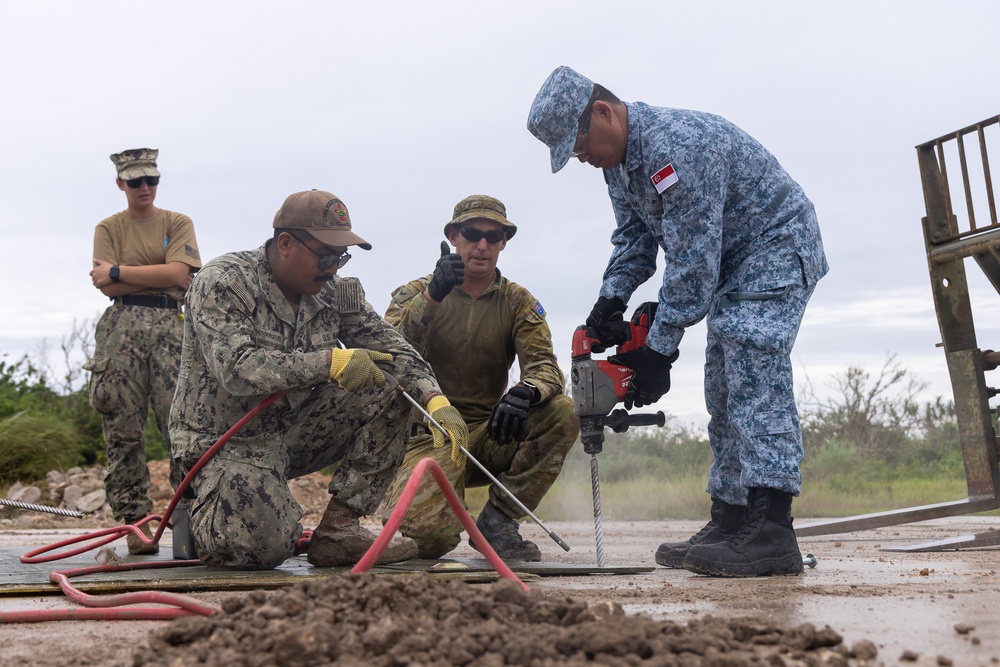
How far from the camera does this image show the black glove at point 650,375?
4012 mm

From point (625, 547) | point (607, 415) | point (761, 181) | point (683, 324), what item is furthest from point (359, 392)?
point (625, 547)

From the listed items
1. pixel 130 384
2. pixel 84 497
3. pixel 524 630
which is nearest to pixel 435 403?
pixel 524 630

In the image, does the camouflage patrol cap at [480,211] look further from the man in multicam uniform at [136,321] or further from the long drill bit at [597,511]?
the man in multicam uniform at [136,321]

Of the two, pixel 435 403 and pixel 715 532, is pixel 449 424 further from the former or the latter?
pixel 715 532

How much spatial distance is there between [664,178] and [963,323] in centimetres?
271

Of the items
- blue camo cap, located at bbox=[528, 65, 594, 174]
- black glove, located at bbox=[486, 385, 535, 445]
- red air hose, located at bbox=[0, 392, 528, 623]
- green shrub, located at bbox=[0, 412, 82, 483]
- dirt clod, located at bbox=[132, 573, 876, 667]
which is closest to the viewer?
dirt clod, located at bbox=[132, 573, 876, 667]

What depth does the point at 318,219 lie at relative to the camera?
4.14 m

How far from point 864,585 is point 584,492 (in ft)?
24.2

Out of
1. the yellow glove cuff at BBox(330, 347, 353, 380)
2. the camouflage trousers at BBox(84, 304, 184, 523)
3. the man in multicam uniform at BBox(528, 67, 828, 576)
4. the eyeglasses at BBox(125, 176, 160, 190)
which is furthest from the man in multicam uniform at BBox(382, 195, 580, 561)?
the eyeglasses at BBox(125, 176, 160, 190)

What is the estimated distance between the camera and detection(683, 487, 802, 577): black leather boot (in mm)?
3805

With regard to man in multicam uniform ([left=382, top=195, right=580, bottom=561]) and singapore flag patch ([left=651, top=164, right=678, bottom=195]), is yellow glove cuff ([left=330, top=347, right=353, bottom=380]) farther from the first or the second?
singapore flag patch ([left=651, top=164, right=678, bottom=195])

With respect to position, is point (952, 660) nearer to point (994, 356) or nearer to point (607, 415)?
point (607, 415)

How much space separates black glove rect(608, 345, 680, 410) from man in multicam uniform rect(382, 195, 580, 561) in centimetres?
73

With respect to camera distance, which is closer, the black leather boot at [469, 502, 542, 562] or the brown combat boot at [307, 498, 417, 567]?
the brown combat boot at [307, 498, 417, 567]
